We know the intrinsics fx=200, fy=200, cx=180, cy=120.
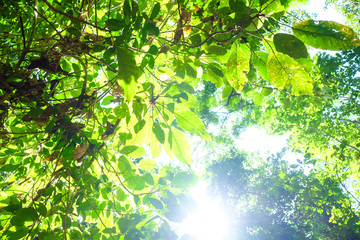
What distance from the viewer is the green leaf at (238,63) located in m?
0.72

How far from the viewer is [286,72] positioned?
0.63 meters

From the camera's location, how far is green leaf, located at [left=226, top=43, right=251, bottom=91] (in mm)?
724

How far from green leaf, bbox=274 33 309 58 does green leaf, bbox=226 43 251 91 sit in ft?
0.51

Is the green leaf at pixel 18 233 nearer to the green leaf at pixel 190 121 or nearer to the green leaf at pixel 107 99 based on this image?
the green leaf at pixel 107 99

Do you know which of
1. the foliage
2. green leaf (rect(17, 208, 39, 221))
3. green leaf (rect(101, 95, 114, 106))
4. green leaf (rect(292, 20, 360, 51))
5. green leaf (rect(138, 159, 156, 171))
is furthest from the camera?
the foliage

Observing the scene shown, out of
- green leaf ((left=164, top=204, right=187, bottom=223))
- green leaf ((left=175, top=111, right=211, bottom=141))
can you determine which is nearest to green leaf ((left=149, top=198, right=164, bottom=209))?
green leaf ((left=164, top=204, right=187, bottom=223))

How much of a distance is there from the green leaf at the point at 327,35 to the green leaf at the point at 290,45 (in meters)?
0.01

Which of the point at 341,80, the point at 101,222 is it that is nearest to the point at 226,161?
the point at 341,80

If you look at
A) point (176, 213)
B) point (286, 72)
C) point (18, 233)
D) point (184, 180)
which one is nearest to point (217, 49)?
point (286, 72)

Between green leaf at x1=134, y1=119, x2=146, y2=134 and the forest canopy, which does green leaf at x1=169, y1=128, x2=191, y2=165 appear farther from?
green leaf at x1=134, y1=119, x2=146, y2=134

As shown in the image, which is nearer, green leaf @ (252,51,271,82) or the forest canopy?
the forest canopy

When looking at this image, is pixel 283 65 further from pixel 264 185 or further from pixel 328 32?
pixel 264 185

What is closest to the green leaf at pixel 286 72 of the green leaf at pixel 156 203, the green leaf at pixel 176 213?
the green leaf at pixel 176 213

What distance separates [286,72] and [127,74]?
488 millimetres
